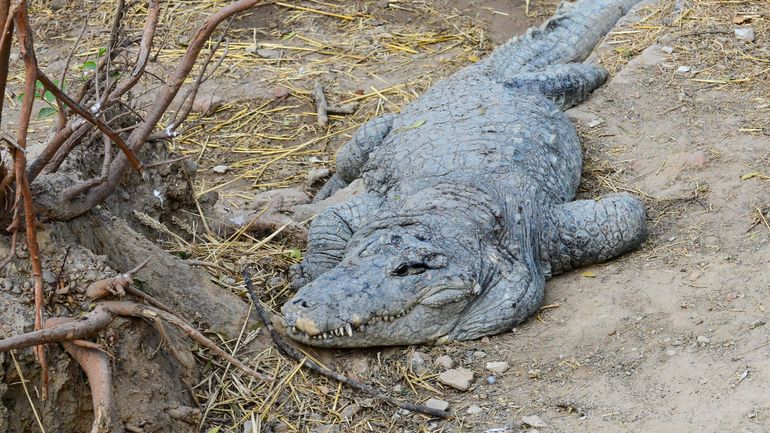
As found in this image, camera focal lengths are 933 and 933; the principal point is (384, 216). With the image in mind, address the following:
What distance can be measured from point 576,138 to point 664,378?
262cm

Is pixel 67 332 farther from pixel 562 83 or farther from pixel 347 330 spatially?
pixel 562 83

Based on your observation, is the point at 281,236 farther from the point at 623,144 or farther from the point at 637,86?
the point at 637,86

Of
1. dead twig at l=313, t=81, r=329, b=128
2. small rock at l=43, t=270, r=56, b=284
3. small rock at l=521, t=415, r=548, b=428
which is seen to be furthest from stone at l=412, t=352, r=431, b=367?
dead twig at l=313, t=81, r=329, b=128

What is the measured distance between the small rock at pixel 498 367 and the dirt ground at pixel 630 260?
0.03 metres

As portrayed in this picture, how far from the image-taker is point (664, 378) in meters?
3.78

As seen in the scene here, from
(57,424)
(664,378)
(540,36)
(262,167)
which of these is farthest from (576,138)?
(57,424)

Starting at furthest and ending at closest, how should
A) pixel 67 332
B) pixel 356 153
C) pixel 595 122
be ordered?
1. pixel 595 122
2. pixel 356 153
3. pixel 67 332

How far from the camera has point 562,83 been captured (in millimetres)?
A: 6727

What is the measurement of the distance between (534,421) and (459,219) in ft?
4.67

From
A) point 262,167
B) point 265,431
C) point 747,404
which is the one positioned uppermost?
point 747,404

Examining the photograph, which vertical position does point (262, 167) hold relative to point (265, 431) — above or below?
below

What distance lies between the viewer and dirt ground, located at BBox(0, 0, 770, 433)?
371cm

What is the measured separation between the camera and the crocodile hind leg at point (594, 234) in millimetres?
4992

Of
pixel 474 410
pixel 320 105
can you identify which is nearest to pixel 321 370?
pixel 474 410
